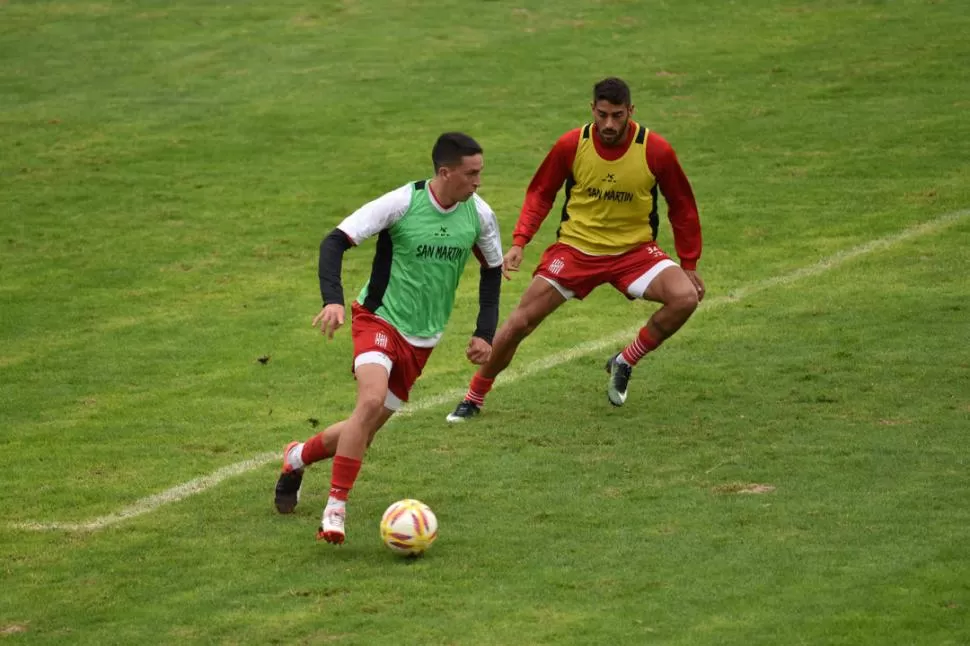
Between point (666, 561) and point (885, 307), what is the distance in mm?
6570

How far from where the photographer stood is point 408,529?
7.90 meters

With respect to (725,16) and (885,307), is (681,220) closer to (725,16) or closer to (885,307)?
(885,307)

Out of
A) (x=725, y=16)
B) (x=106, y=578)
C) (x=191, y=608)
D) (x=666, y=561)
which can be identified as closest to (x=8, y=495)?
(x=106, y=578)

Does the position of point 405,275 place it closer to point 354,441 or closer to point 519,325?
point 354,441

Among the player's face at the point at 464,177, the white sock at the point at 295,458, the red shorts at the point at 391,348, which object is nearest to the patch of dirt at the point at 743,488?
the red shorts at the point at 391,348

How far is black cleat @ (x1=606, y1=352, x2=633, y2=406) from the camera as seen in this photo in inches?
446

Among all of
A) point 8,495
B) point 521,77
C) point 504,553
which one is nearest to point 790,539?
point 504,553

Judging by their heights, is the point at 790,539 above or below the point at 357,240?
below

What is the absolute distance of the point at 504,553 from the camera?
8.05 meters

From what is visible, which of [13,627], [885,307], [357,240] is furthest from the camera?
[885,307]

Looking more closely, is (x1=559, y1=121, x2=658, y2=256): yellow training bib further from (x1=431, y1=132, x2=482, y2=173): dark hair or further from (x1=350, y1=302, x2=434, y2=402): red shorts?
(x1=350, y1=302, x2=434, y2=402): red shorts

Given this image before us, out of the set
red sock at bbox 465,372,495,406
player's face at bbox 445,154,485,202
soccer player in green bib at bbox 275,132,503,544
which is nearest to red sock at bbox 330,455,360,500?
soccer player in green bib at bbox 275,132,503,544

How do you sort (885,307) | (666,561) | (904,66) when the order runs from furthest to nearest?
(904,66) < (885,307) < (666,561)

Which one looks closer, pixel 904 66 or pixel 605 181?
pixel 605 181
